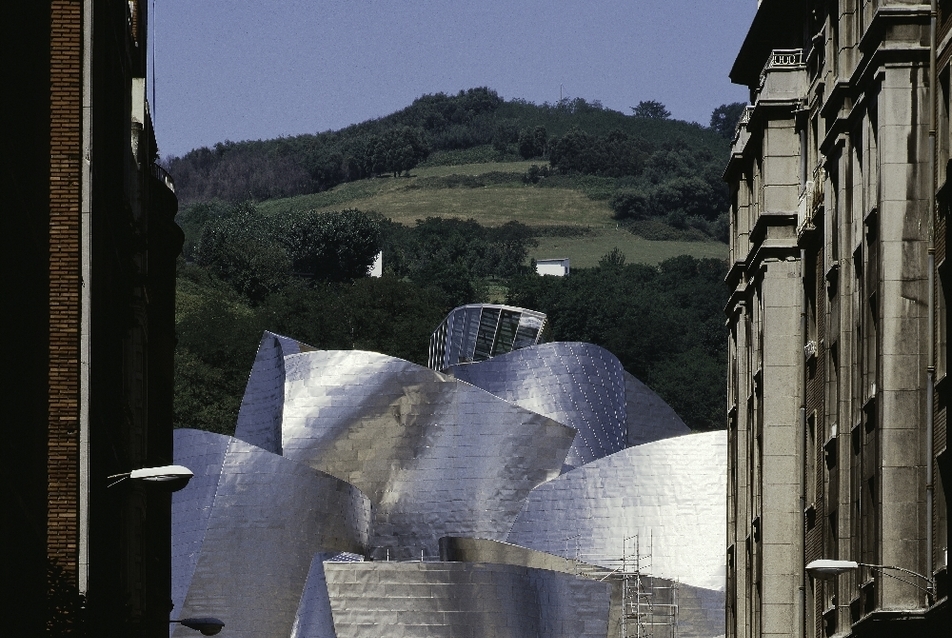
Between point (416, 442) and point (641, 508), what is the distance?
34.0ft

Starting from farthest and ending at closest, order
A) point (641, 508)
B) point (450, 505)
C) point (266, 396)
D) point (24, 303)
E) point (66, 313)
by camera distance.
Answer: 1. point (266, 396)
2. point (450, 505)
3. point (641, 508)
4. point (66, 313)
5. point (24, 303)

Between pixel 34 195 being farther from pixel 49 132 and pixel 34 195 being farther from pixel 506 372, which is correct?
pixel 506 372

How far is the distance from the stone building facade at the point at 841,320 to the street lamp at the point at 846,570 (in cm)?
11

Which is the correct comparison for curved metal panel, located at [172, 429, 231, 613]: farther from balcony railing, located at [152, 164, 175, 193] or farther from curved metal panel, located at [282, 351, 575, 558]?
balcony railing, located at [152, 164, 175, 193]

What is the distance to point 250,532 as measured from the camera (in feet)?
260

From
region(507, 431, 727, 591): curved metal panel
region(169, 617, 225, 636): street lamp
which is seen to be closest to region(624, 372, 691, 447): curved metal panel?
region(507, 431, 727, 591): curved metal panel

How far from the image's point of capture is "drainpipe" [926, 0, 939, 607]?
97.8 ft

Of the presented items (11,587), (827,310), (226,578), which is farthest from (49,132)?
(226,578)

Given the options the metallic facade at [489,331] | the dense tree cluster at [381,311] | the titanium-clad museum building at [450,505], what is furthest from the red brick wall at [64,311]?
the dense tree cluster at [381,311]

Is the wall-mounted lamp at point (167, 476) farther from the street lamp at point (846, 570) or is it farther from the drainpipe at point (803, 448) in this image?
the drainpipe at point (803, 448)

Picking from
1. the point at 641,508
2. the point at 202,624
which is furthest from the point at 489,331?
the point at 202,624

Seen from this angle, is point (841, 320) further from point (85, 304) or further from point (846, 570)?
point (85, 304)

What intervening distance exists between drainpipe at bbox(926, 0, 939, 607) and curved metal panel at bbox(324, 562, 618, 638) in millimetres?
46676

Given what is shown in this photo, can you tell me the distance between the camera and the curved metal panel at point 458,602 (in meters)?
76.2
